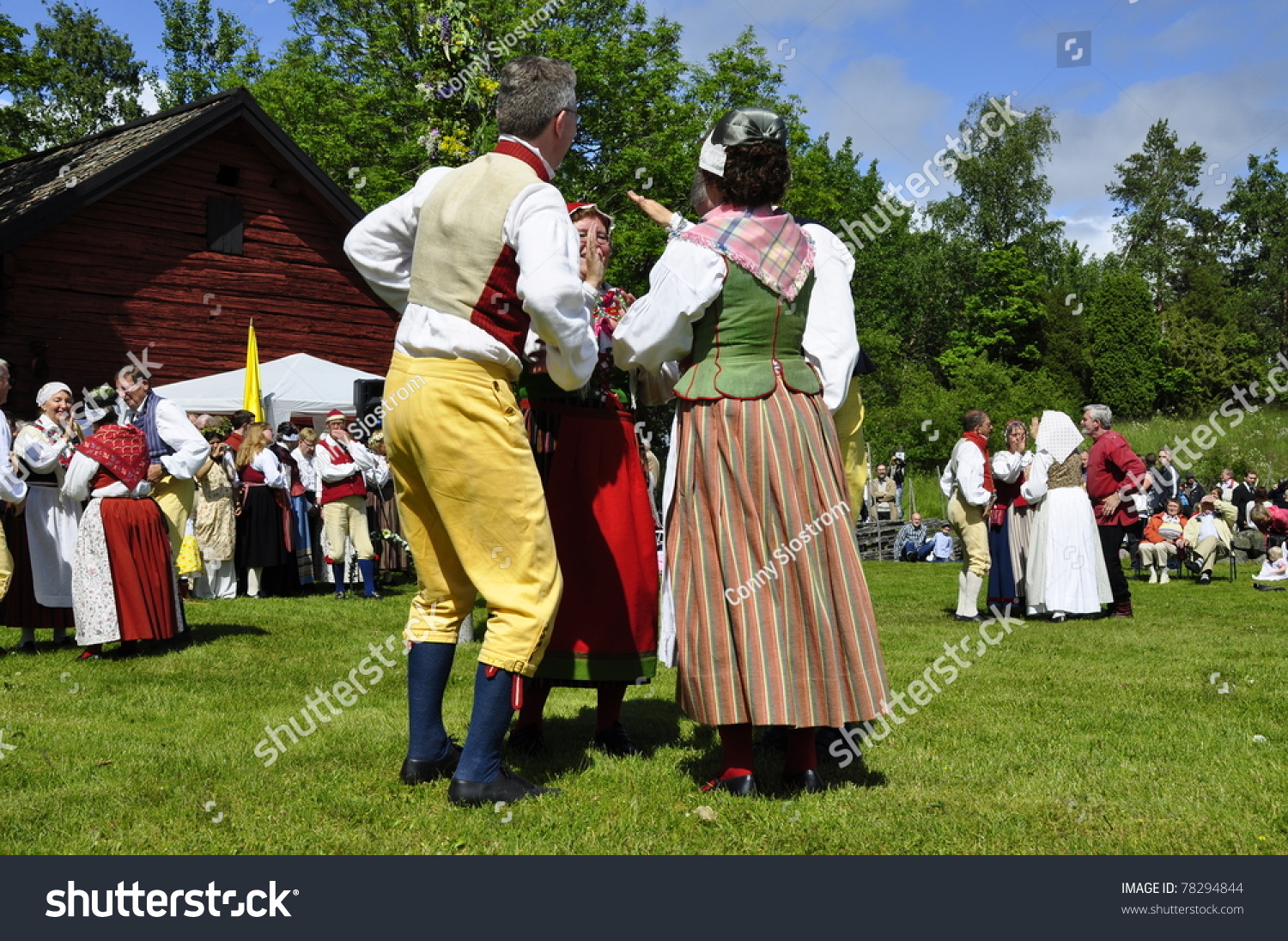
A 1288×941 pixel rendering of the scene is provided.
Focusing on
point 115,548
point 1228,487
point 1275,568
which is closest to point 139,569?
point 115,548

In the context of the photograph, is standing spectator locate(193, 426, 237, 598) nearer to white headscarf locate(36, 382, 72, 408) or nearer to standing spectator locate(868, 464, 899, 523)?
white headscarf locate(36, 382, 72, 408)

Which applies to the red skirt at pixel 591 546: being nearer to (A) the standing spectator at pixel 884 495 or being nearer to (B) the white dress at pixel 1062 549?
(B) the white dress at pixel 1062 549

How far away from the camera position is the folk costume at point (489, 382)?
367cm

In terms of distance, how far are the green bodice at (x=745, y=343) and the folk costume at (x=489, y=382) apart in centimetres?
46

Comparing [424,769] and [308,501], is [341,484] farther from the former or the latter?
[424,769]

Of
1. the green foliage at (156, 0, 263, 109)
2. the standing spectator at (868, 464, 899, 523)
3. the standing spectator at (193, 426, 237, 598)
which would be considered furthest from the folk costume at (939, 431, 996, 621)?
the green foliage at (156, 0, 263, 109)

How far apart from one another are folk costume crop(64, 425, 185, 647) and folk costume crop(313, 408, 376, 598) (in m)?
4.72

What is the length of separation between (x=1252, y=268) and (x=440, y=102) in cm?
5650

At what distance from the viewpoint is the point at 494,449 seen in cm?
374

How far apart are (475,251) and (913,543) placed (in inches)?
797

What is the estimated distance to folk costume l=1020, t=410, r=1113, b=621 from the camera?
1136 centimetres

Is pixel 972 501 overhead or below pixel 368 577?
overhead

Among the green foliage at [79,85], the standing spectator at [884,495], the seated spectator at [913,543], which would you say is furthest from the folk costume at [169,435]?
the green foliage at [79,85]

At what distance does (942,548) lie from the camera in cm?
2241
